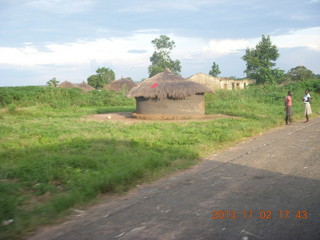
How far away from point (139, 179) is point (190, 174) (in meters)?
0.93

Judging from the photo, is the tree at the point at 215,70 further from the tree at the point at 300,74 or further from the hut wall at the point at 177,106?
the hut wall at the point at 177,106

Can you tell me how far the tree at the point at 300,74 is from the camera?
161 feet

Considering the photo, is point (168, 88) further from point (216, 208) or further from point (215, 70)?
point (215, 70)

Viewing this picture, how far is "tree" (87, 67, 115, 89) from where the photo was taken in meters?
52.3

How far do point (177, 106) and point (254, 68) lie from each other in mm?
31444

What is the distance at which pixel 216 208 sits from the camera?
394 cm

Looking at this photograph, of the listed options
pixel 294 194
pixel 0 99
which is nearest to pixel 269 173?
pixel 294 194

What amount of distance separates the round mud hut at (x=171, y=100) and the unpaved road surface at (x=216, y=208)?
950 cm

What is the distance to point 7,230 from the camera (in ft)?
11.6

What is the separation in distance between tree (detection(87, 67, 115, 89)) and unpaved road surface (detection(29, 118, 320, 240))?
4763cm

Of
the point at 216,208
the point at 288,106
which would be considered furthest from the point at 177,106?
the point at 216,208

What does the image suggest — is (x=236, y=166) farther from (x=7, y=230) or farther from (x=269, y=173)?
(x=7, y=230)
